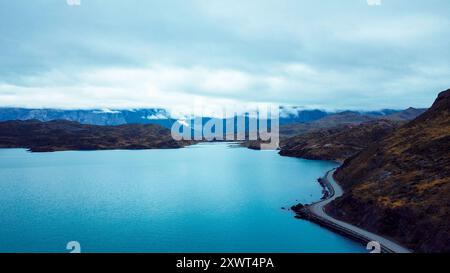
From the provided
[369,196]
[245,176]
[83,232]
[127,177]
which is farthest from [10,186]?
[369,196]

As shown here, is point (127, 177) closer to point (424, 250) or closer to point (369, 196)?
point (369, 196)

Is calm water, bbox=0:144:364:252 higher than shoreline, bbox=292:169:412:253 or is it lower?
lower

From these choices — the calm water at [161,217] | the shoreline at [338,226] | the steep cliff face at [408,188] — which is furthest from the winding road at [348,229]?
the calm water at [161,217]

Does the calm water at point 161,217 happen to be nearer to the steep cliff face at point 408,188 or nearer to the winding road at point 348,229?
the winding road at point 348,229

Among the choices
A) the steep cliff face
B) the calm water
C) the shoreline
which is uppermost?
the steep cliff face

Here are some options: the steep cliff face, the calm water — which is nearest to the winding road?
the steep cliff face

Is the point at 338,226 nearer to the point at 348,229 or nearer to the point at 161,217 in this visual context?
the point at 348,229

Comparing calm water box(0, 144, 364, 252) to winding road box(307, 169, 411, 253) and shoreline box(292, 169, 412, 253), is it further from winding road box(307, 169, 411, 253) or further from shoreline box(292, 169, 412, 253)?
winding road box(307, 169, 411, 253)

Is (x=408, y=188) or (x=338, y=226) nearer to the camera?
(x=338, y=226)

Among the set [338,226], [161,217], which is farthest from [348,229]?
[161,217]
